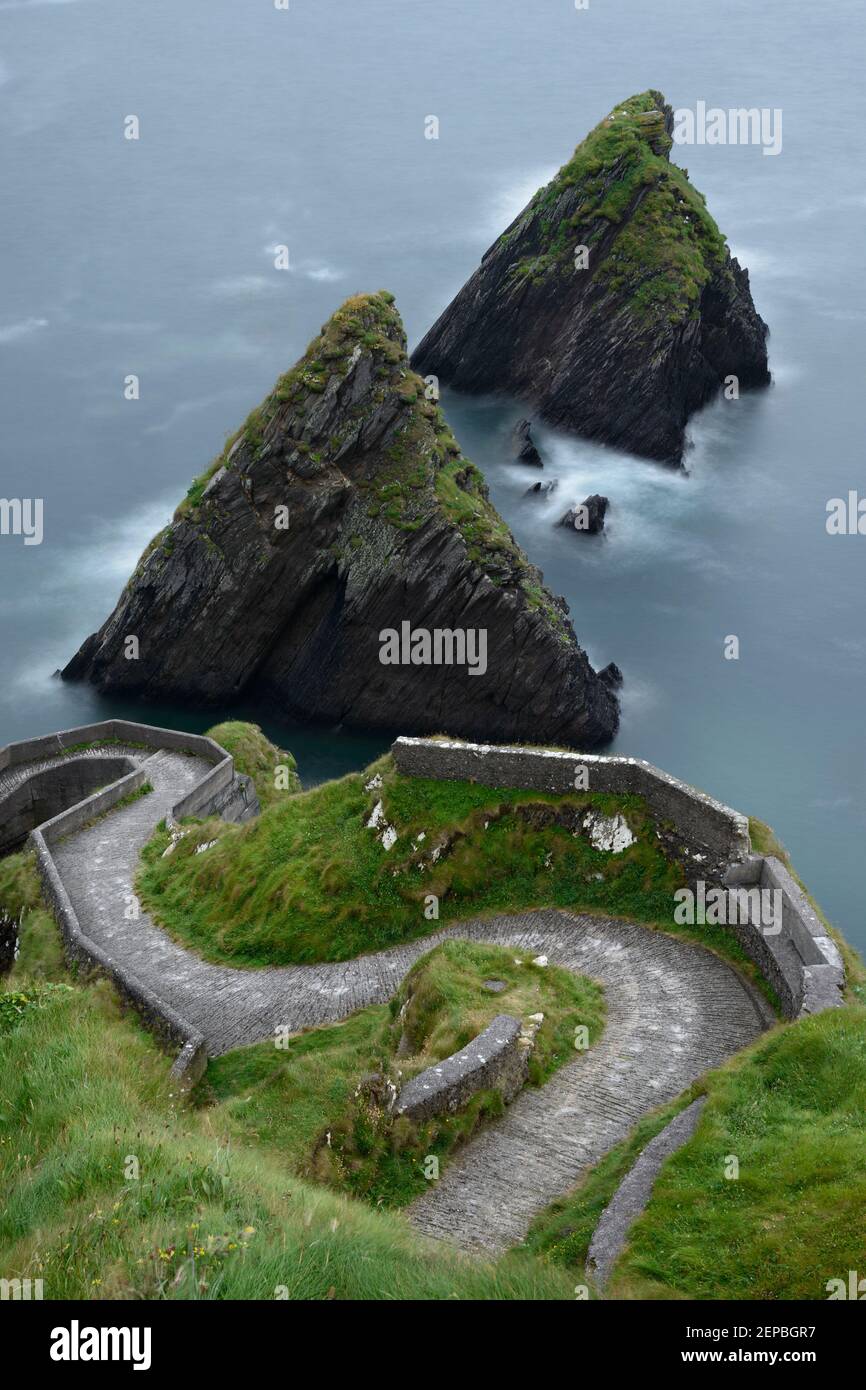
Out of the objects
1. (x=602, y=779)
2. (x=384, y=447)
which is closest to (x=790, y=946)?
(x=602, y=779)

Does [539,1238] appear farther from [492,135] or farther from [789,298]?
[492,135]

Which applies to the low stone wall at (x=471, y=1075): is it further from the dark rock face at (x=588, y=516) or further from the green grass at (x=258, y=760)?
the dark rock face at (x=588, y=516)

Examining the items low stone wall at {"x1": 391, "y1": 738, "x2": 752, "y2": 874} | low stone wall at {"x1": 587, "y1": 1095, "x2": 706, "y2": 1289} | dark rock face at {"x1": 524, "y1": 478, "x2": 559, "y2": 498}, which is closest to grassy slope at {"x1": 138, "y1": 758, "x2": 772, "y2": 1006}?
low stone wall at {"x1": 391, "y1": 738, "x2": 752, "y2": 874}

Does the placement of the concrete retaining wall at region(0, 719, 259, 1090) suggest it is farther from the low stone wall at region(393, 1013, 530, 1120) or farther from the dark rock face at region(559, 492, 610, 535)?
the dark rock face at region(559, 492, 610, 535)

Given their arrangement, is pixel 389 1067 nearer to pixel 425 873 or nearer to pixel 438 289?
pixel 425 873

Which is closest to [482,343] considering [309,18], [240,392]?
[240,392]
